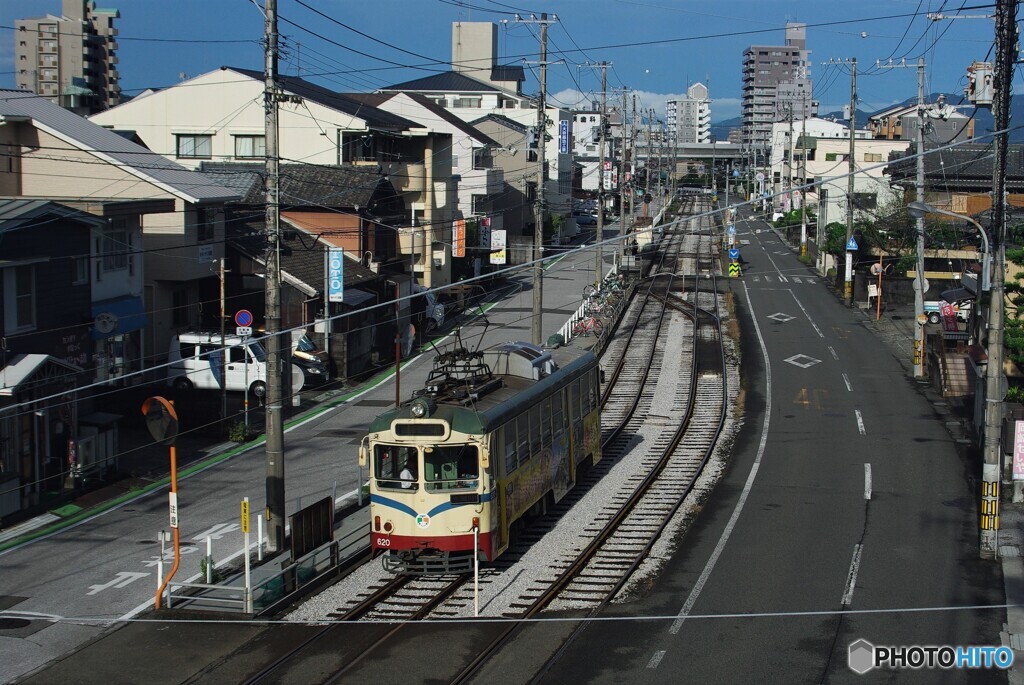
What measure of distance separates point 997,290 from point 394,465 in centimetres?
1040

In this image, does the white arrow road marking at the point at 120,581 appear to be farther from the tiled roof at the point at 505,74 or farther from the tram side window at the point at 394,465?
the tiled roof at the point at 505,74

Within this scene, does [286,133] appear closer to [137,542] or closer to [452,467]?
[137,542]

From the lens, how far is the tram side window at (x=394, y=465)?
14734 millimetres

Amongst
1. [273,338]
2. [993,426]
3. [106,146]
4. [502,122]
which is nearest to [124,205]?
[106,146]

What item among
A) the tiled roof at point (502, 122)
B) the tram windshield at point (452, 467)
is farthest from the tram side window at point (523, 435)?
the tiled roof at point (502, 122)

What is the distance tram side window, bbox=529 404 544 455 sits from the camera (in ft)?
55.4

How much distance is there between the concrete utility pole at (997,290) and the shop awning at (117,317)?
18.1 meters

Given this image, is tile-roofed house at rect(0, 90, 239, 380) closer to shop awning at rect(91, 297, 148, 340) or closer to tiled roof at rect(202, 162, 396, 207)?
shop awning at rect(91, 297, 148, 340)

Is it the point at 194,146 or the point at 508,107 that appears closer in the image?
the point at 194,146

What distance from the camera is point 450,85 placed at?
297 ft

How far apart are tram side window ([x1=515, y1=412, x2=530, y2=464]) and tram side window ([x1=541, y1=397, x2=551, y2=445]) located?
0.94 meters

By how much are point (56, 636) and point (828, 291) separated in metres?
44.2

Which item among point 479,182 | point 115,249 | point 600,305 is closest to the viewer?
point 115,249

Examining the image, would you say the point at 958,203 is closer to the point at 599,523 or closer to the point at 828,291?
the point at 828,291
